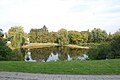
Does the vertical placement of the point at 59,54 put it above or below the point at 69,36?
below

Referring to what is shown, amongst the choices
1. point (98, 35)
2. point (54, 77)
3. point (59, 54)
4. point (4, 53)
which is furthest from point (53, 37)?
point (54, 77)

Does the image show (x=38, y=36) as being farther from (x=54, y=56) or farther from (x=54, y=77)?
(x=54, y=77)

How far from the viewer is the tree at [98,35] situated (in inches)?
3154

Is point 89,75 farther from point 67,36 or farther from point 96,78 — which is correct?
point 67,36

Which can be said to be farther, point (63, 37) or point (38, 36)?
point (38, 36)

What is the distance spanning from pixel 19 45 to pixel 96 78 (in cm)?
4995

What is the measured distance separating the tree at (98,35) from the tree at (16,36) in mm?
27993

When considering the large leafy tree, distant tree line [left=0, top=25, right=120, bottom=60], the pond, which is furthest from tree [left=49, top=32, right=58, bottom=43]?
the pond

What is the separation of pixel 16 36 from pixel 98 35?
32.0m

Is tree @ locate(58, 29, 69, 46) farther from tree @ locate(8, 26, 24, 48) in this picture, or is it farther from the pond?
the pond

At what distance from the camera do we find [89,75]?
895 centimetres

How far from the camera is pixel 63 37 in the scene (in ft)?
260

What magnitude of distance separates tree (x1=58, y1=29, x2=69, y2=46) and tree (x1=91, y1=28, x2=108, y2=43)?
10180 mm

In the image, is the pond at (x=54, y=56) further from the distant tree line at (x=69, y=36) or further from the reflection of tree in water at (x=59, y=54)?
the distant tree line at (x=69, y=36)
